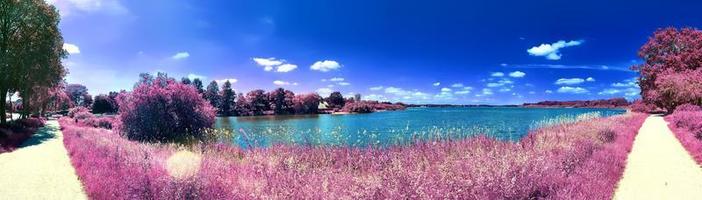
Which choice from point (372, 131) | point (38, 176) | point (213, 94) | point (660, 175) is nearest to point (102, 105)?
point (213, 94)

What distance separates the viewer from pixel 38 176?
12.1m

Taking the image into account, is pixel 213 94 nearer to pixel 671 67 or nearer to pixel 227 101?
pixel 227 101

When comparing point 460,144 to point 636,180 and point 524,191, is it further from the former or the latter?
point 524,191

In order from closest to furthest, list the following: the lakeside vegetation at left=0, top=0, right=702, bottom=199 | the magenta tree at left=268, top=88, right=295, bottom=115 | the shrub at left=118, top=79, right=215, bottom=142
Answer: the lakeside vegetation at left=0, top=0, right=702, bottom=199
the shrub at left=118, top=79, right=215, bottom=142
the magenta tree at left=268, top=88, right=295, bottom=115

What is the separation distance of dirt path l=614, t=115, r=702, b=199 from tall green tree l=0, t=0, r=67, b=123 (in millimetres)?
32829

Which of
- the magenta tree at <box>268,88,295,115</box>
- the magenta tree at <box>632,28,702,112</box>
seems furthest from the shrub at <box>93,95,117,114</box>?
the magenta tree at <box>632,28,702,112</box>

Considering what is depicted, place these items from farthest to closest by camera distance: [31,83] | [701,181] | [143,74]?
[31,83]
[143,74]
[701,181]

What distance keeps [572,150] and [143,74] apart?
21.8 m

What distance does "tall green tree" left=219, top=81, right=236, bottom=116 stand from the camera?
382 feet

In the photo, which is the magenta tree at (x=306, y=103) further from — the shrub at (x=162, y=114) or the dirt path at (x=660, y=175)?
the dirt path at (x=660, y=175)

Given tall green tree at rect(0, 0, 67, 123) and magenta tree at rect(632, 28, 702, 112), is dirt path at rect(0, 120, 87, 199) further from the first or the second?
magenta tree at rect(632, 28, 702, 112)

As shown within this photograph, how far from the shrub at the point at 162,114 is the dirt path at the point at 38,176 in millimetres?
4673

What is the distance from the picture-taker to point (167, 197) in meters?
7.03

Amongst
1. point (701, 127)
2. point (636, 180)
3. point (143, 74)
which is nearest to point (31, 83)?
point (143, 74)
